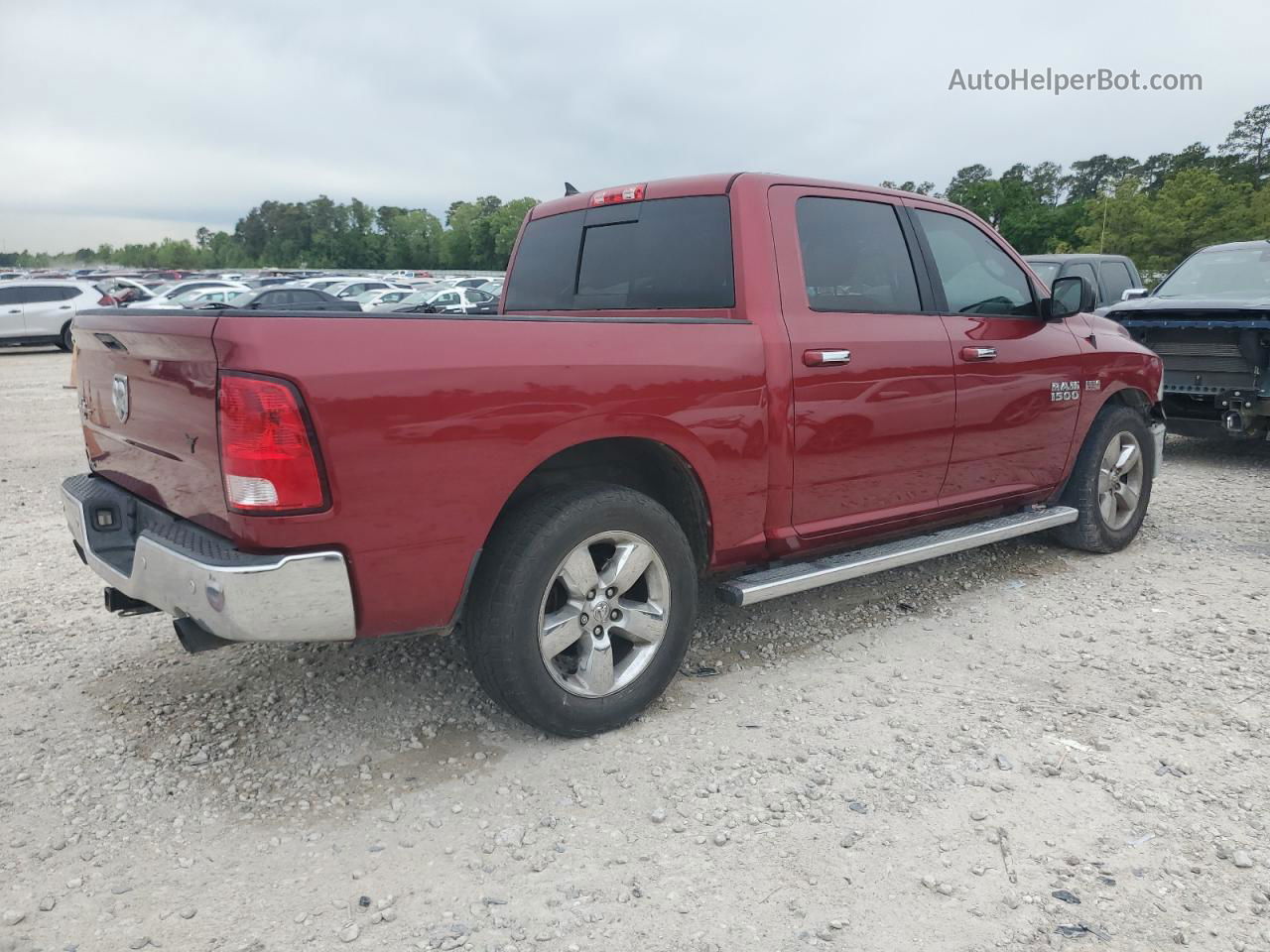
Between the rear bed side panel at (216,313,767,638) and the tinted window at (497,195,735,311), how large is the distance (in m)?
0.46

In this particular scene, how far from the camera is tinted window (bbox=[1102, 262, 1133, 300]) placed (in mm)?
12140

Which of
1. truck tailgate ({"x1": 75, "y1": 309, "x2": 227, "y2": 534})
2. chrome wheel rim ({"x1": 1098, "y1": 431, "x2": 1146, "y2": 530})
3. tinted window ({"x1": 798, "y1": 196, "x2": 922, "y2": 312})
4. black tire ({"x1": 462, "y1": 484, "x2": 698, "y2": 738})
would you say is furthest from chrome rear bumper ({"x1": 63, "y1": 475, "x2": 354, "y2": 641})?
chrome wheel rim ({"x1": 1098, "y1": 431, "x2": 1146, "y2": 530})

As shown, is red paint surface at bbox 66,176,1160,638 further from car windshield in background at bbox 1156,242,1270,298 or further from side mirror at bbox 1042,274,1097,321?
car windshield in background at bbox 1156,242,1270,298

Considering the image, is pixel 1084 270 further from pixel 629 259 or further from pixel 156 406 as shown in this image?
pixel 156 406

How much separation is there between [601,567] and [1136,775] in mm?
1845

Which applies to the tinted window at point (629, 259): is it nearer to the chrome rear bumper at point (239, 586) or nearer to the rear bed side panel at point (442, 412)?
the rear bed side panel at point (442, 412)

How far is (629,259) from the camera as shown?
4.04 metres

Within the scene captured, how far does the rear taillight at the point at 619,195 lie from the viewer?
406cm

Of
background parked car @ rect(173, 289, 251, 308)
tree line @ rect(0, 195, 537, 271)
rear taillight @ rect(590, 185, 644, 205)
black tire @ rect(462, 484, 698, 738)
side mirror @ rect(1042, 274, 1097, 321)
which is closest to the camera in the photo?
black tire @ rect(462, 484, 698, 738)

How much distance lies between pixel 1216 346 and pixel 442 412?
23.5 ft

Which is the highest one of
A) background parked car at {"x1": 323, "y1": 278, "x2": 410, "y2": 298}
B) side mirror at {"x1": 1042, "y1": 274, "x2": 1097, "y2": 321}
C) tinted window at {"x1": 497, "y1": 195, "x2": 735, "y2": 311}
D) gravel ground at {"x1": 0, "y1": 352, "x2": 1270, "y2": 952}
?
Result: background parked car at {"x1": 323, "y1": 278, "x2": 410, "y2": 298}

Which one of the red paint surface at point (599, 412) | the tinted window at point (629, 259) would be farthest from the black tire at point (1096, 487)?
the tinted window at point (629, 259)

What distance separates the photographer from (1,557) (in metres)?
5.39

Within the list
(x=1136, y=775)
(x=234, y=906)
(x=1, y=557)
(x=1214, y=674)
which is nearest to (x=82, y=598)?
(x=1, y=557)
